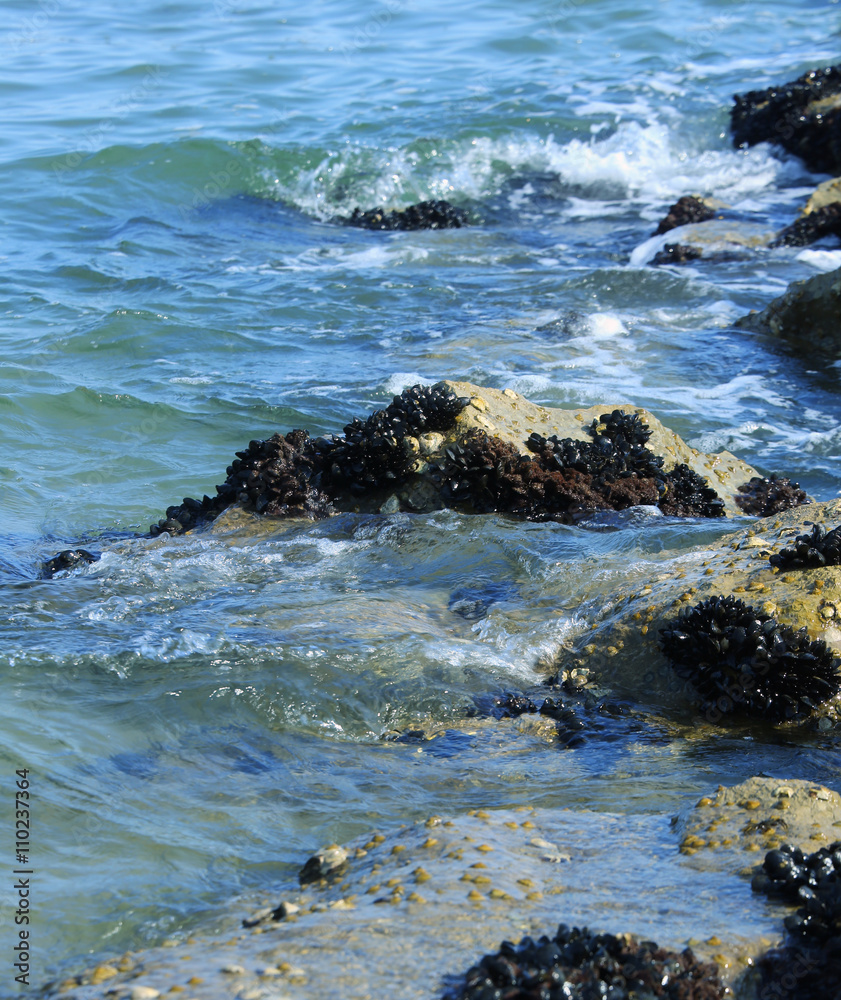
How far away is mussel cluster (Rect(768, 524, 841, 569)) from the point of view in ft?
18.5

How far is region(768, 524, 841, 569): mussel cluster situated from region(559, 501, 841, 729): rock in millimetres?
41

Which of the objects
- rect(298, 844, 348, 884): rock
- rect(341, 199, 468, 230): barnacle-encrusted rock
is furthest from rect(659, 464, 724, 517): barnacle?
rect(341, 199, 468, 230): barnacle-encrusted rock

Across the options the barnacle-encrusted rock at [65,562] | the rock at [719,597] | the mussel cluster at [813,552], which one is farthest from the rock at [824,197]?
the barnacle-encrusted rock at [65,562]

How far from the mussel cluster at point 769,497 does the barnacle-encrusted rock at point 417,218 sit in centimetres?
1049

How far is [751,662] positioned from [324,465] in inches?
157

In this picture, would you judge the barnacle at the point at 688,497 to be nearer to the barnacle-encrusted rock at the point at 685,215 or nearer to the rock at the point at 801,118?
the barnacle-encrusted rock at the point at 685,215

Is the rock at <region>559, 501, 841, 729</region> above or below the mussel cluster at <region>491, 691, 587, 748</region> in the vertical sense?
above

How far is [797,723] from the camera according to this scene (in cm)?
529

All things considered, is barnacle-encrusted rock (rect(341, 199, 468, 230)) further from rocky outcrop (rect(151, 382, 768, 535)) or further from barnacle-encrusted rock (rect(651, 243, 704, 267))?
rocky outcrop (rect(151, 382, 768, 535))

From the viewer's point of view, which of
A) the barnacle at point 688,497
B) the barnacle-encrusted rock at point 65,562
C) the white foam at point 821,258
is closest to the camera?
the barnacle-encrusted rock at point 65,562

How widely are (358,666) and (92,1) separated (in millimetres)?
31727

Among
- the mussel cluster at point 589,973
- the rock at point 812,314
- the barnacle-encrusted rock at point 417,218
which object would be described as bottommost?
the mussel cluster at point 589,973

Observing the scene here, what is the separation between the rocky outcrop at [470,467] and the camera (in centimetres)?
789

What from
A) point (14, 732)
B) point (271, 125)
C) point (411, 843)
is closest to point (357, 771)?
point (411, 843)
